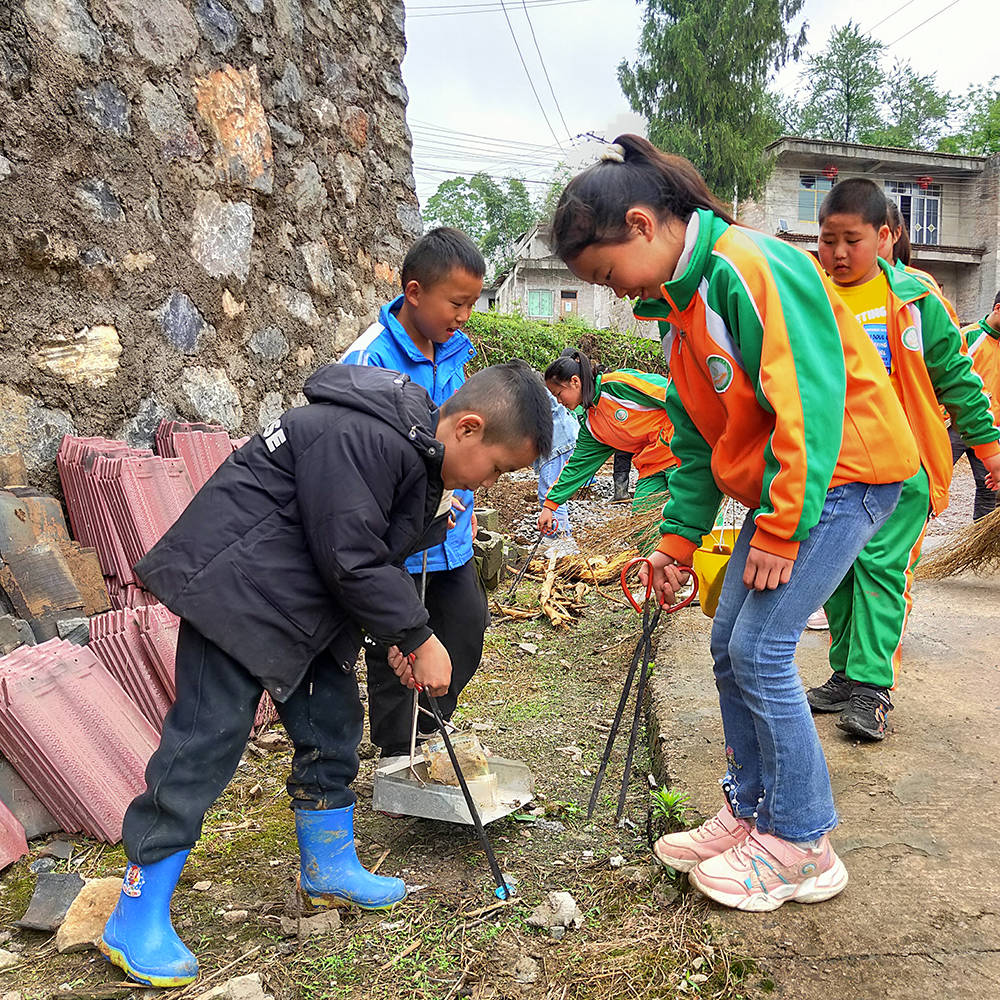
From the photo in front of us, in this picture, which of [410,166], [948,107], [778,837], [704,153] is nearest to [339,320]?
[410,166]

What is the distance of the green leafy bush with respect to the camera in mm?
11930

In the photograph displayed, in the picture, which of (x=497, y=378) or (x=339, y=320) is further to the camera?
(x=339, y=320)

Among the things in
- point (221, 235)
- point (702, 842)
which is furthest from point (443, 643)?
point (221, 235)

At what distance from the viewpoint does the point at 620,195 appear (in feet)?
5.98

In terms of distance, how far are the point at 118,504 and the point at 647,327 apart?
19.4 meters

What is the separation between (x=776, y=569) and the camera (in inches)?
70.9

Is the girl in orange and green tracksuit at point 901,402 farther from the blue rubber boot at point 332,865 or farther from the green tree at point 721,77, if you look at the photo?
the green tree at point 721,77

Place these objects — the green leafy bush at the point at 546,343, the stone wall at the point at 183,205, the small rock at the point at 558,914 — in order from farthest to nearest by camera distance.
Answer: the green leafy bush at the point at 546,343 → the stone wall at the point at 183,205 → the small rock at the point at 558,914

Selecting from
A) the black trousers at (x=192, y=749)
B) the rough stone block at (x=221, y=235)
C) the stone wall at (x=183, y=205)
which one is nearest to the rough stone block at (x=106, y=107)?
the stone wall at (x=183, y=205)

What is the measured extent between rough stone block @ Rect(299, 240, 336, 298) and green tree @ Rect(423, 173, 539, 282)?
163 ft

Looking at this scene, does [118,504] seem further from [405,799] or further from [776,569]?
[776,569]

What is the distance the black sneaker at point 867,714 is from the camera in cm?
270

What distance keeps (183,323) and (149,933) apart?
7.58 feet

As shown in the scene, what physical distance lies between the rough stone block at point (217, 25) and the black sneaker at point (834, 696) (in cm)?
355
